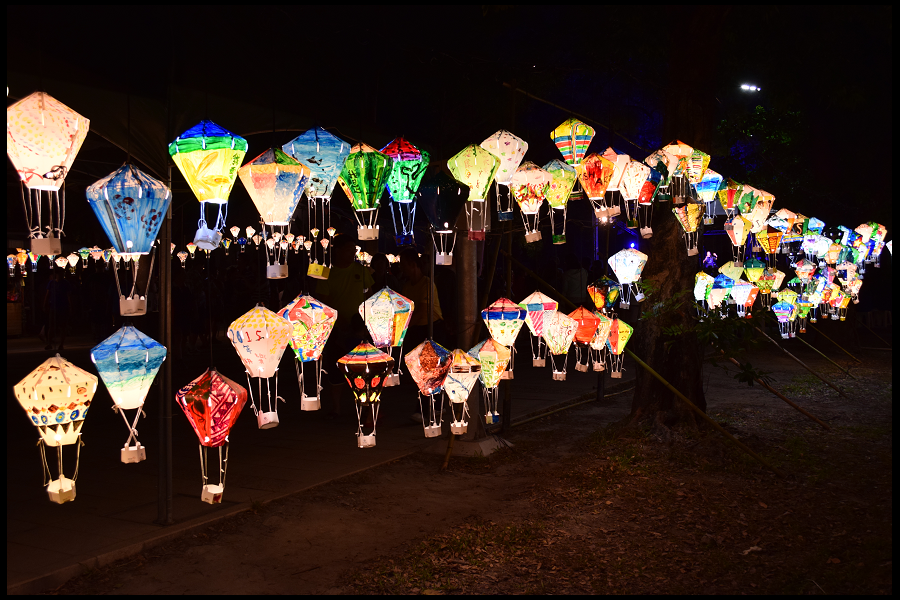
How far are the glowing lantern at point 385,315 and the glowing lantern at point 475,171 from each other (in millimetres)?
620

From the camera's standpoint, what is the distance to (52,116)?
2.68 metres

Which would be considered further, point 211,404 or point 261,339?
point 261,339

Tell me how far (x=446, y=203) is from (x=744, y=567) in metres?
2.61

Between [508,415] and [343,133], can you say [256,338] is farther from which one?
[508,415]

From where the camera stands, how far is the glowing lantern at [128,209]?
2.77 m

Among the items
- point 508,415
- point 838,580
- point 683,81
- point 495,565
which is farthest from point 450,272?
point 838,580

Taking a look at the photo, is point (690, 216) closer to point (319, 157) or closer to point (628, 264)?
point (628, 264)

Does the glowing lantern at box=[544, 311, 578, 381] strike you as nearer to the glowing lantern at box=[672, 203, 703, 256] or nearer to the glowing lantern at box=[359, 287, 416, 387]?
the glowing lantern at box=[359, 287, 416, 387]

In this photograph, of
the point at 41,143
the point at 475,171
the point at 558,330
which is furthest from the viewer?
the point at 558,330

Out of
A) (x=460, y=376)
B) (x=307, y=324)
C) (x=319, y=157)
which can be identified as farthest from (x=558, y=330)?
(x=319, y=157)

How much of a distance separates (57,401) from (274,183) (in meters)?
1.36

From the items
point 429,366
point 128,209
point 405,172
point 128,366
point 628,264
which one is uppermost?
point 405,172

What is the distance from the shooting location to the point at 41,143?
2.67 meters

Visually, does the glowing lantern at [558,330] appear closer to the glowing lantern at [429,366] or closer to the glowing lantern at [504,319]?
the glowing lantern at [504,319]
